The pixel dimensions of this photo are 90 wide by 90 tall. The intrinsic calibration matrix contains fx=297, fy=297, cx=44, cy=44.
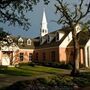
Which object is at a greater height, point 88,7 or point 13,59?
point 88,7

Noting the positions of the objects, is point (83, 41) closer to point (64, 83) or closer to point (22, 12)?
point (64, 83)

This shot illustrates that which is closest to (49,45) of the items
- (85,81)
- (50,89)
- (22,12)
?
(85,81)

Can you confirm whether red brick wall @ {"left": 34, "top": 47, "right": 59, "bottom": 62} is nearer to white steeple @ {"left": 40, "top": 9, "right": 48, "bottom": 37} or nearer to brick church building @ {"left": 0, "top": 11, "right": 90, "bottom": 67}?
brick church building @ {"left": 0, "top": 11, "right": 90, "bottom": 67}

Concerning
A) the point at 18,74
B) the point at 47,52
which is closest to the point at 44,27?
the point at 47,52

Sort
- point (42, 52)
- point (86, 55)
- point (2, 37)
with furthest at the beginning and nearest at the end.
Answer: point (42, 52) < point (86, 55) < point (2, 37)

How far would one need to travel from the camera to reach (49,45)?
60.1 metres

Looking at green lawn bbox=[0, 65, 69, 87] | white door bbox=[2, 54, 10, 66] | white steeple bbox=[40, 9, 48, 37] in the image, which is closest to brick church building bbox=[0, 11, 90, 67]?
white door bbox=[2, 54, 10, 66]

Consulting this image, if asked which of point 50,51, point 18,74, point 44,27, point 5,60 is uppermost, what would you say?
point 44,27

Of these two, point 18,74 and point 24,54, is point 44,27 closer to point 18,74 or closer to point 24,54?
point 24,54

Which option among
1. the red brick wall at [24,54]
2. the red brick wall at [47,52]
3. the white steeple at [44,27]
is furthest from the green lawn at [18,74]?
the white steeple at [44,27]

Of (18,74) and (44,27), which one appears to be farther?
(44,27)

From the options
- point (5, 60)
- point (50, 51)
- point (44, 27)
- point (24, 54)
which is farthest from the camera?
point (44, 27)

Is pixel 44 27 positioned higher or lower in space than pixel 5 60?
higher

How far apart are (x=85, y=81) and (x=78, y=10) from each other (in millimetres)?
9485
